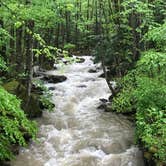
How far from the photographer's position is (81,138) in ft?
35.1

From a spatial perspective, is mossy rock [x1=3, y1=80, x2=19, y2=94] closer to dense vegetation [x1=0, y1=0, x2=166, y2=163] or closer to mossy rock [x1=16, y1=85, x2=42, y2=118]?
dense vegetation [x1=0, y1=0, x2=166, y2=163]

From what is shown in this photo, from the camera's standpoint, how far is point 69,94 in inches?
637

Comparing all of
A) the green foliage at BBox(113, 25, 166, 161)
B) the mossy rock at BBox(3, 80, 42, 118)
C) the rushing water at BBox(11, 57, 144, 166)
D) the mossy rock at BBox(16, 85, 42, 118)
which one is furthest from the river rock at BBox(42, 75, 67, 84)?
the green foliage at BBox(113, 25, 166, 161)

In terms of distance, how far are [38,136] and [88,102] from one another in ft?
15.4

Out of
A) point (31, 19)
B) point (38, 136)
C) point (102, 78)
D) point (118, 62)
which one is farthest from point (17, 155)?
point (102, 78)

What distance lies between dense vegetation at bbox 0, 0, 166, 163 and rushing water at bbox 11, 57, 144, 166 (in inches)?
25.7

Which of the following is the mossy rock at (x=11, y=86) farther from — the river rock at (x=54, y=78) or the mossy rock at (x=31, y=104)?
the river rock at (x=54, y=78)

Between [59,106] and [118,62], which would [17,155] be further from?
[118,62]

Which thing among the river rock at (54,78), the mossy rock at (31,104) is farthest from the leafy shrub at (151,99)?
the river rock at (54,78)

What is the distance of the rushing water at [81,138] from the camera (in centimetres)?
916

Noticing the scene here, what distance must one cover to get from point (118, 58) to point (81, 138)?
6.62 m

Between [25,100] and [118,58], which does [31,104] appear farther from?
[118,58]

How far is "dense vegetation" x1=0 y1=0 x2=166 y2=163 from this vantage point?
6.22 meters

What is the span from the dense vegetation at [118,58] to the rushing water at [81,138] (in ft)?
2.15
